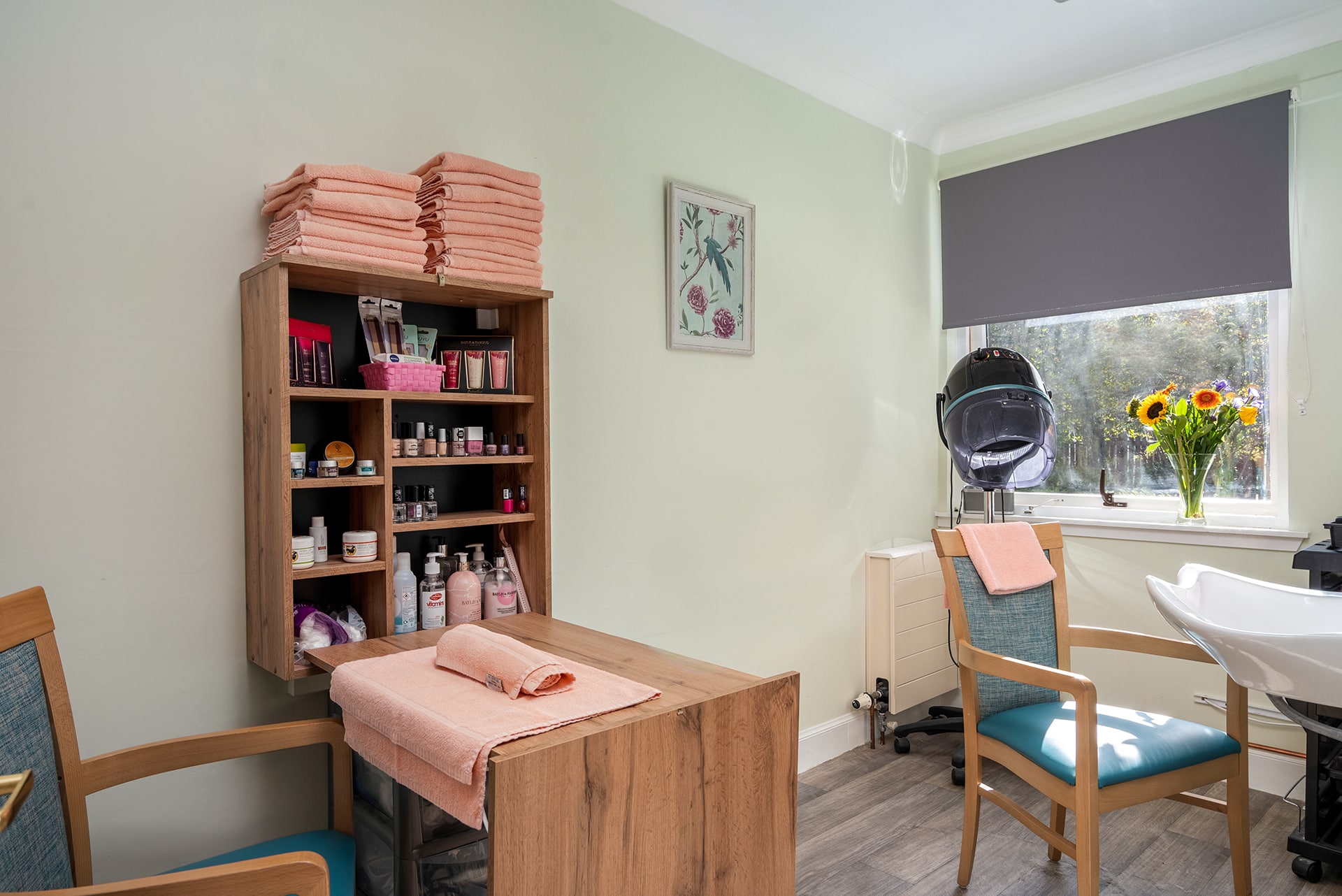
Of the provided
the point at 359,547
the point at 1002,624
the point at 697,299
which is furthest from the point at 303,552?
the point at 1002,624

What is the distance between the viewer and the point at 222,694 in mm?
1766

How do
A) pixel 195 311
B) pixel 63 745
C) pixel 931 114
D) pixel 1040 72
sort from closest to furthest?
1. pixel 63 745
2. pixel 195 311
3. pixel 1040 72
4. pixel 931 114

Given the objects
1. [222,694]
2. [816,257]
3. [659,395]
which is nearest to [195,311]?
[222,694]

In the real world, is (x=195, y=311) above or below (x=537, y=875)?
above

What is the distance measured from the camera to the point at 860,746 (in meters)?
3.29

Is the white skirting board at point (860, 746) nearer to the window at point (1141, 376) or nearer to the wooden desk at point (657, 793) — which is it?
the window at point (1141, 376)

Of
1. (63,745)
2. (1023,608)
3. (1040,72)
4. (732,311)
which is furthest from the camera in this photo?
(1040,72)

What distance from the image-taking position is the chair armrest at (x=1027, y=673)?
5.97 ft

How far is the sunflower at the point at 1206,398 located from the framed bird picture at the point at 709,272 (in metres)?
1.61

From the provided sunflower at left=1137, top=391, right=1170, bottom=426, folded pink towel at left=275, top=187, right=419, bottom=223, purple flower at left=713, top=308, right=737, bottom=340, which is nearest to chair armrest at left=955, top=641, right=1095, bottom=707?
purple flower at left=713, top=308, right=737, bottom=340

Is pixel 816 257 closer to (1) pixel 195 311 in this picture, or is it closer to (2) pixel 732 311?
(2) pixel 732 311

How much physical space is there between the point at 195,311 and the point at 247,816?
3.58ft

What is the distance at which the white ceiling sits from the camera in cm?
268

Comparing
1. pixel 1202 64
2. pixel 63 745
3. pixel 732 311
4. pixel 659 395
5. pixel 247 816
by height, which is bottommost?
pixel 247 816
